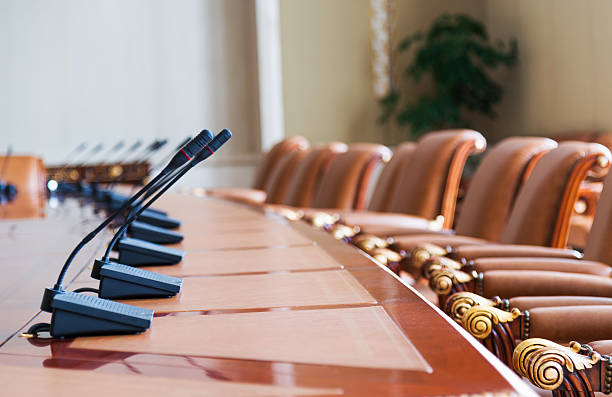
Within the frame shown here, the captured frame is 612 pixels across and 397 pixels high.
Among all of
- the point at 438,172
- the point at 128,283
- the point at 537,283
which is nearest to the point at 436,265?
the point at 537,283

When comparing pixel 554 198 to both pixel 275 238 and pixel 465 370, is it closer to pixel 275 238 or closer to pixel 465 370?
pixel 275 238

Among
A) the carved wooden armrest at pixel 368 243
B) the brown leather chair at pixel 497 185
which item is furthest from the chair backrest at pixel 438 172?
the carved wooden armrest at pixel 368 243

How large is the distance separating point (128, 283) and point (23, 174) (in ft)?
12.7

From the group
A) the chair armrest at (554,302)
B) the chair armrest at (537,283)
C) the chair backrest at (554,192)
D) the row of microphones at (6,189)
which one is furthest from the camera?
the row of microphones at (6,189)

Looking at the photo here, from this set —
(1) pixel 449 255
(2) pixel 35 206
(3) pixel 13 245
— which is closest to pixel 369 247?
(1) pixel 449 255

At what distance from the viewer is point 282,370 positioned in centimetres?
71

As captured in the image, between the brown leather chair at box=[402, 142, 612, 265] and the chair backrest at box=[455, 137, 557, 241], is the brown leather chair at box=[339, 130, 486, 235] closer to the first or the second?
the chair backrest at box=[455, 137, 557, 241]

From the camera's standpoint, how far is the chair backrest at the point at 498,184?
2385mm

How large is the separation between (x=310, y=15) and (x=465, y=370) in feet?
22.5

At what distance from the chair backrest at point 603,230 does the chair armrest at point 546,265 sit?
1.8 inches

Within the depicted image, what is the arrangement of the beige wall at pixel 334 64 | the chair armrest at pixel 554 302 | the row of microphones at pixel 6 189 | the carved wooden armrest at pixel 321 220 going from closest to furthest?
1. the chair armrest at pixel 554 302
2. the carved wooden armrest at pixel 321 220
3. the row of microphones at pixel 6 189
4. the beige wall at pixel 334 64

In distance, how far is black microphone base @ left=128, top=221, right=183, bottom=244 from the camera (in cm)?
171

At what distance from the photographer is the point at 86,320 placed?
860 mm

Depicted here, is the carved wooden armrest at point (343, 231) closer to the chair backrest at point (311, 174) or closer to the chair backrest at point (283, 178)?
the chair backrest at point (311, 174)
